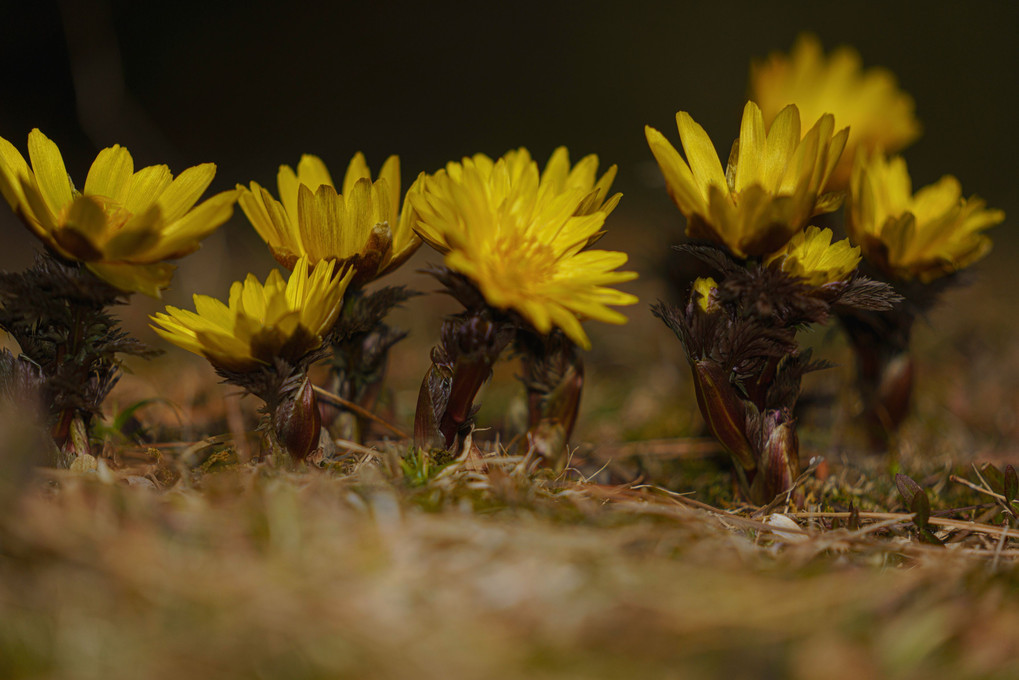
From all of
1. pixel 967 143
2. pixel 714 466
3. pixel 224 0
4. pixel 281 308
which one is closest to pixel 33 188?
pixel 281 308

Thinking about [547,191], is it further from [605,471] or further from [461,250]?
[605,471]

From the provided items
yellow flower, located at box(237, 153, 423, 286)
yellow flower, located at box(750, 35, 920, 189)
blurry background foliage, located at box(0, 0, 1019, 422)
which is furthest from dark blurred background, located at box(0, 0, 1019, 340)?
yellow flower, located at box(237, 153, 423, 286)

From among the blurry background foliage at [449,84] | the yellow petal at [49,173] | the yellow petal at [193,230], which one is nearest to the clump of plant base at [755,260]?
the yellow petal at [193,230]

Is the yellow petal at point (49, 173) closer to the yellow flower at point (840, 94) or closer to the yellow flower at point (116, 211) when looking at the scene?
the yellow flower at point (116, 211)

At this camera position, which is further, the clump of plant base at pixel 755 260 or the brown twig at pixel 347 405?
the brown twig at pixel 347 405

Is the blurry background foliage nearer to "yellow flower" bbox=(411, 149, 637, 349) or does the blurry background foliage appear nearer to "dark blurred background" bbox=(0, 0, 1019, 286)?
"dark blurred background" bbox=(0, 0, 1019, 286)

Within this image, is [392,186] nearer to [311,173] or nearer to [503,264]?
[311,173]
